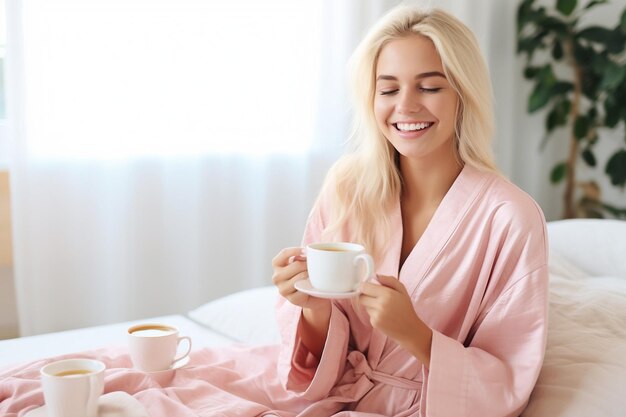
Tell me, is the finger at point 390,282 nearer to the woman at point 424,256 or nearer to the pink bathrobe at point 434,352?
the woman at point 424,256

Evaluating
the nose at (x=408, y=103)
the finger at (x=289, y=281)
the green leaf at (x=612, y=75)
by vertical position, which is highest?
the green leaf at (x=612, y=75)

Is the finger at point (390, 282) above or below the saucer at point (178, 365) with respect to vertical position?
above

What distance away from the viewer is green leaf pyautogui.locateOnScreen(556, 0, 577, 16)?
3264mm

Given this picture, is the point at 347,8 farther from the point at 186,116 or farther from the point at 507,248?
the point at 507,248

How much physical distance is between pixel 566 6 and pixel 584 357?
7.73 feet

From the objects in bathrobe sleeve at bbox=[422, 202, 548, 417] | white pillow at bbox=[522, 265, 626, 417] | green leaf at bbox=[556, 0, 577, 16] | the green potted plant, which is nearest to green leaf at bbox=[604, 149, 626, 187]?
the green potted plant

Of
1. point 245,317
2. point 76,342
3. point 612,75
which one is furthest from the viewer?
point 612,75

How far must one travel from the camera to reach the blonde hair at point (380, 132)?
1.32 m

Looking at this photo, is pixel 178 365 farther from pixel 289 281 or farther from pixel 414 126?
pixel 414 126

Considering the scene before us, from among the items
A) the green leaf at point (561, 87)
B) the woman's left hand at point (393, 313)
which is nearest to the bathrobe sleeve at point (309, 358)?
the woman's left hand at point (393, 313)

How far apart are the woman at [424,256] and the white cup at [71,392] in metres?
0.34

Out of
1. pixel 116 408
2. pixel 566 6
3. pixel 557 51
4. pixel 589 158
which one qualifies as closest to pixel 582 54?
pixel 557 51

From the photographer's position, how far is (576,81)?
3438 millimetres

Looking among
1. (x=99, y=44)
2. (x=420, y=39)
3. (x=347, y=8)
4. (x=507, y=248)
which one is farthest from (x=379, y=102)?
(x=347, y=8)
